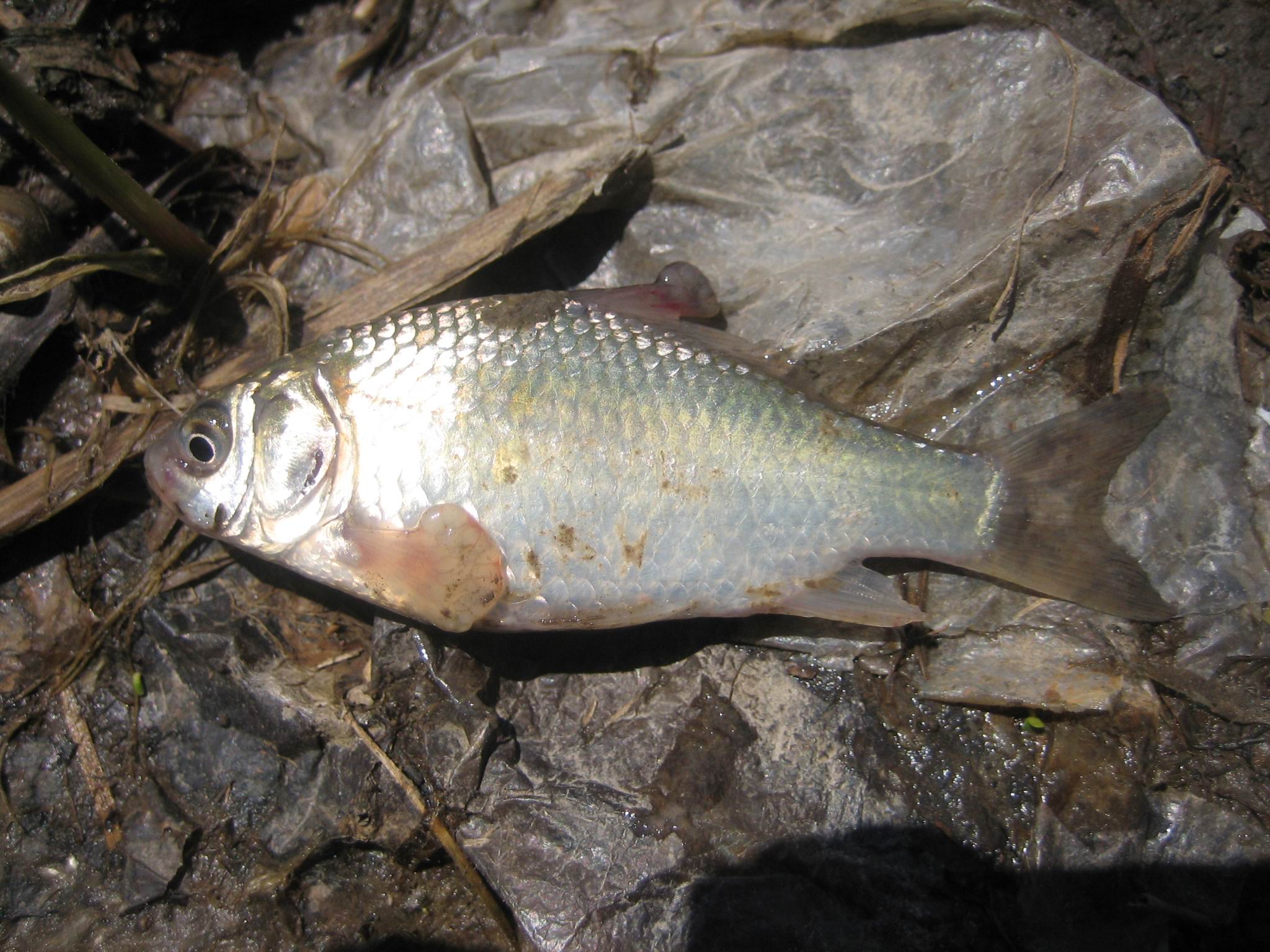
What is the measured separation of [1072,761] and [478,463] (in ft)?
8.31

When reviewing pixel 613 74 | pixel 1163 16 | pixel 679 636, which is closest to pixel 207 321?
pixel 613 74

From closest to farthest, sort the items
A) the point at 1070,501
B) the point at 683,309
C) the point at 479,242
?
the point at 1070,501
the point at 683,309
the point at 479,242

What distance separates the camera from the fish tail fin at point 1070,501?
8.95ft

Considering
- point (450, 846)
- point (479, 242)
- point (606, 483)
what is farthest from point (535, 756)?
point (479, 242)

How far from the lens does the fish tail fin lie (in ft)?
8.95

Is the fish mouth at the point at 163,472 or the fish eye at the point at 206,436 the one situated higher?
the fish eye at the point at 206,436

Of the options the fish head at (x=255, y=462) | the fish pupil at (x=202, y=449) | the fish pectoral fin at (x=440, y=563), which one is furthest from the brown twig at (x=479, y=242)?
the fish pectoral fin at (x=440, y=563)

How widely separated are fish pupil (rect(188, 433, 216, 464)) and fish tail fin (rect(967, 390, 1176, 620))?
291cm

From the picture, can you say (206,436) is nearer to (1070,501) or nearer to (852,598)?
(852,598)

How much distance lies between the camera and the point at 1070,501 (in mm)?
2750

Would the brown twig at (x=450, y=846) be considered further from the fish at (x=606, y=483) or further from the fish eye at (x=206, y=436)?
the fish eye at (x=206, y=436)

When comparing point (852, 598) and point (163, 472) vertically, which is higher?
point (163, 472)

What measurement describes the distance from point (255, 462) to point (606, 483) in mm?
1340

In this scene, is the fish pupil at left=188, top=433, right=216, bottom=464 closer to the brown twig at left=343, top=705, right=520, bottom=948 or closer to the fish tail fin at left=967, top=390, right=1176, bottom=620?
the brown twig at left=343, top=705, right=520, bottom=948
